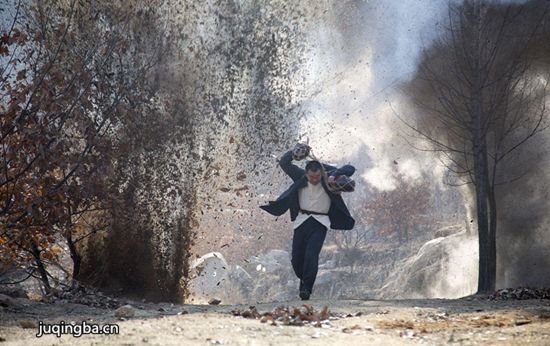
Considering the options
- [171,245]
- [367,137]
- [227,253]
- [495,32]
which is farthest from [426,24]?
[227,253]

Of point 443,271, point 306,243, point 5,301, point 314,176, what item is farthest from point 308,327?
point 443,271

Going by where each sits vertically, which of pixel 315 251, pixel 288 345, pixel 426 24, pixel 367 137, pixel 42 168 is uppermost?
pixel 426 24

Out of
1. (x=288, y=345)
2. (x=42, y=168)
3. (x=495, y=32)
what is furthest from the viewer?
(x=495, y=32)

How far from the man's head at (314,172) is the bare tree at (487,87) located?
8.94 ft

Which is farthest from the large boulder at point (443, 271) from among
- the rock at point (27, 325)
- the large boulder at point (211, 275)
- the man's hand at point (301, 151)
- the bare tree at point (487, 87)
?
the rock at point (27, 325)

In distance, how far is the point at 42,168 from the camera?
7805 millimetres

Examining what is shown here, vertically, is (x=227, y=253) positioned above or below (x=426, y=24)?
below

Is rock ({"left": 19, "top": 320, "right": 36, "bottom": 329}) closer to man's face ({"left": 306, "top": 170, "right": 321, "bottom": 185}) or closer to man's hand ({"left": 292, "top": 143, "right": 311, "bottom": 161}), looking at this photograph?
man's face ({"left": 306, "top": 170, "right": 321, "bottom": 185})

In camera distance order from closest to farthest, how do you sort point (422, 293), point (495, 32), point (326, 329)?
point (326, 329) < point (495, 32) < point (422, 293)

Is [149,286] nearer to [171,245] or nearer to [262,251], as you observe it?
[171,245]

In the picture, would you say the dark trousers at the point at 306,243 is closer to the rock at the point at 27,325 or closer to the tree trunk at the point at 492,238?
the tree trunk at the point at 492,238

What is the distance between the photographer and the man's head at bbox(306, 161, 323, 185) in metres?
10.5

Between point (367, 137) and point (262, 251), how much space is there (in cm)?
1626

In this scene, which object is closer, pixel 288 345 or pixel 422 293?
pixel 288 345
